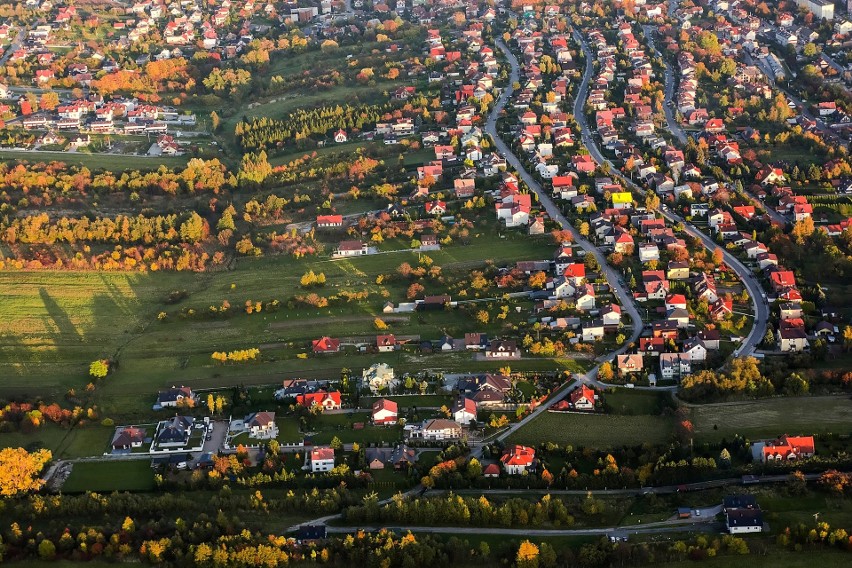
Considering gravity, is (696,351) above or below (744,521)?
above

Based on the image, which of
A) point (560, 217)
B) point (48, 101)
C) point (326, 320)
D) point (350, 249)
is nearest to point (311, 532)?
point (326, 320)

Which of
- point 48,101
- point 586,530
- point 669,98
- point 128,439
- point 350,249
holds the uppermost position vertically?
point 48,101

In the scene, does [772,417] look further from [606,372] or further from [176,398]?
[176,398]

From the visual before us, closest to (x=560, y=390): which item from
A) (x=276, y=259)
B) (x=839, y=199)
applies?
(x=276, y=259)

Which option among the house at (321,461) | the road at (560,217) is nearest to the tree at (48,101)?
the road at (560,217)

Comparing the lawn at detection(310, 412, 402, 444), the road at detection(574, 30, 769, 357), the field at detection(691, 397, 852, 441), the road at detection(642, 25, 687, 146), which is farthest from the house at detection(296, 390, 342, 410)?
the road at detection(642, 25, 687, 146)

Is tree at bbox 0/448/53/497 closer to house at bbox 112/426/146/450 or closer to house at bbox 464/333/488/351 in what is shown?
house at bbox 112/426/146/450

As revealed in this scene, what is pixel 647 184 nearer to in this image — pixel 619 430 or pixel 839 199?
pixel 839 199
